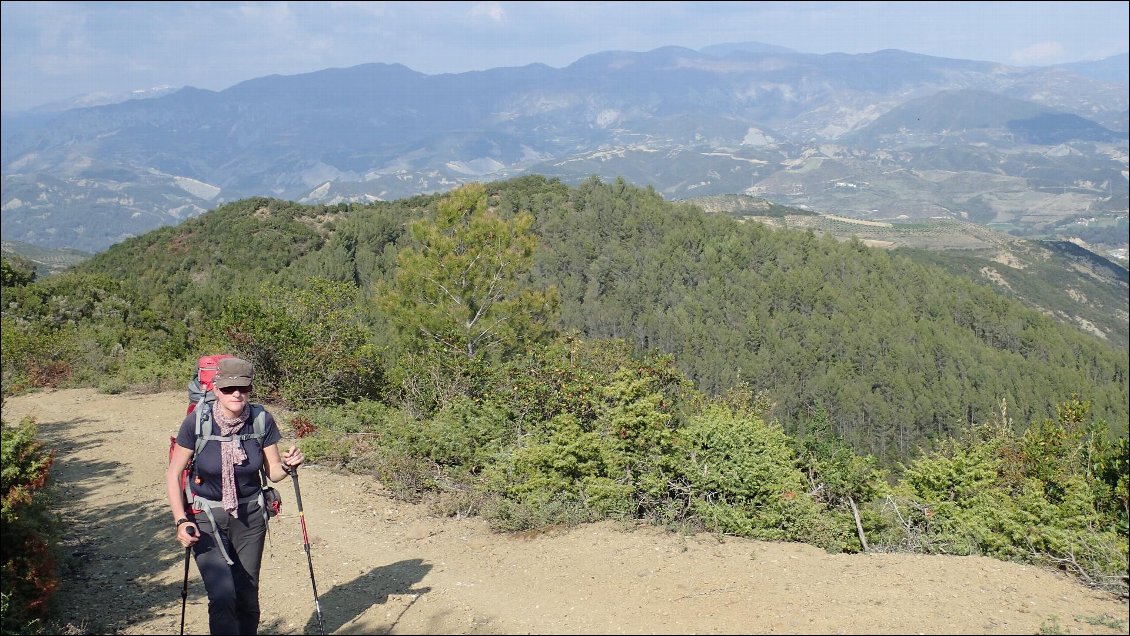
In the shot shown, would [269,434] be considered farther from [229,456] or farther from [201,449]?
[201,449]

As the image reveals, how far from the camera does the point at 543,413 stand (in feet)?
34.0

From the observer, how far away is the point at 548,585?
5.92 meters

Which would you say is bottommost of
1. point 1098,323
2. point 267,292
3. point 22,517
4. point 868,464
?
point 1098,323

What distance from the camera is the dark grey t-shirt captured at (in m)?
4.28

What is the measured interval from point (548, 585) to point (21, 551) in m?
4.22

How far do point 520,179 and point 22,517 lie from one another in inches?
2377

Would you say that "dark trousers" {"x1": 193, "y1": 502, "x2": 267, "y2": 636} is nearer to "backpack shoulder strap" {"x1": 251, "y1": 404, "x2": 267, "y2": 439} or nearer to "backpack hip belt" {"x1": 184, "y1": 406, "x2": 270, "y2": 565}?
"backpack hip belt" {"x1": 184, "y1": 406, "x2": 270, "y2": 565}

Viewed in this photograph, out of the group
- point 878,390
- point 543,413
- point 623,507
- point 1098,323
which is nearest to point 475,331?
point 543,413

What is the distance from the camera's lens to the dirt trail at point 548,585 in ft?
16.5

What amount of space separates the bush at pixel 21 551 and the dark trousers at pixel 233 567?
1.76m

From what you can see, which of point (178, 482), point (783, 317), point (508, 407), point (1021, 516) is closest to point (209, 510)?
point (178, 482)

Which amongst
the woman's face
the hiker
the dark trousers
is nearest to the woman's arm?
the hiker

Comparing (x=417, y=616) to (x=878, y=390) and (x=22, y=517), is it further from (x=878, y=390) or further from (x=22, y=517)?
(x=878, y=390)

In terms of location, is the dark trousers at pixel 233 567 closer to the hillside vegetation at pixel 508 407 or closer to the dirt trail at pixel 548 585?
the dirt trail at pixel 548 585
